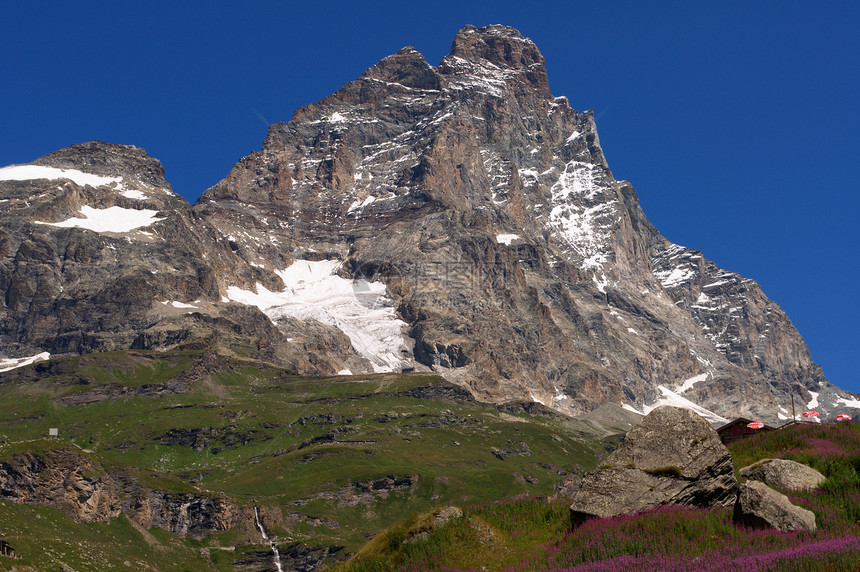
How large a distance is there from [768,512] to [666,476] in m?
4.39

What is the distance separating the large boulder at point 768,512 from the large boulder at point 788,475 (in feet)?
14.9

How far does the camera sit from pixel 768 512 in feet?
88.8

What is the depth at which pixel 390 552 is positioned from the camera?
3155cm

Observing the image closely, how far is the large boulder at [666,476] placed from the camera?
3020 centimetres

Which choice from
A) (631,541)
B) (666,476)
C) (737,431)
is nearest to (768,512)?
(631,541)

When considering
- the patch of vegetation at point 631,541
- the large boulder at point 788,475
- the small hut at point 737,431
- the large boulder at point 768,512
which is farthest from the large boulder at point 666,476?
the small hut at point 737,431

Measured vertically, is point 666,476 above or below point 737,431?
below

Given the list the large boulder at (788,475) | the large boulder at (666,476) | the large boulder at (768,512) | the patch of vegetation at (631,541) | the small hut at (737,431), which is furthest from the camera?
the small hut at (737,431)

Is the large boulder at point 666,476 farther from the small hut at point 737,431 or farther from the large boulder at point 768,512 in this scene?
the small hut at point 737,431

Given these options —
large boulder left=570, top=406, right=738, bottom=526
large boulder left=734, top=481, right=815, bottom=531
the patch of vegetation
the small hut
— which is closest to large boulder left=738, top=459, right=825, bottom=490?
the patch of vegetation

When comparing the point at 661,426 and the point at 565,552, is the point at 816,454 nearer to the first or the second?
the point at 661,426

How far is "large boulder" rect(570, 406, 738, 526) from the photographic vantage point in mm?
30203

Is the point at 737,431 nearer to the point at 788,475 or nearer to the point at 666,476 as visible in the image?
the point at 788,475

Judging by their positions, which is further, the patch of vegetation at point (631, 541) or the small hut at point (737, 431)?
the small hut at point (737, 431)
